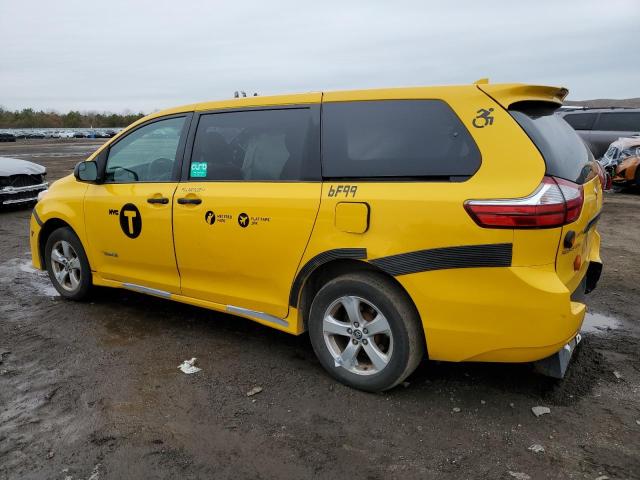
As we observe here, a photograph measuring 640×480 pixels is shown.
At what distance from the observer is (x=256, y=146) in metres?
3.73

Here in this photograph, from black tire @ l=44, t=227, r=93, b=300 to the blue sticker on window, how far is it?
160cm

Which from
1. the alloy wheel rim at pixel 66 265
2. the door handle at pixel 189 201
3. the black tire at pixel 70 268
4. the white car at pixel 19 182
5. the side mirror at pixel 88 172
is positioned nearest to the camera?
the door handle at pixel 189 201

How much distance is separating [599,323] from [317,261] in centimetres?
264

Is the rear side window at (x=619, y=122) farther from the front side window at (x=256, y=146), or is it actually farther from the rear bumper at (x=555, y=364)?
the front side window at (x=256, y=146)

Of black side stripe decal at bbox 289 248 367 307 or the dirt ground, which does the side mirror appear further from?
black side stripe decal at bbox 289 248 367 307

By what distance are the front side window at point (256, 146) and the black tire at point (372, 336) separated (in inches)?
29.7

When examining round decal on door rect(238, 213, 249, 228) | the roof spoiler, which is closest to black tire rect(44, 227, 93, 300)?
round decal on door rect(238, 213, 249, 228)

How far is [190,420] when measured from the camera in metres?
3.05

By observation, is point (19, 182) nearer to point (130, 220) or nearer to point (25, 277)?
point (25, 277)

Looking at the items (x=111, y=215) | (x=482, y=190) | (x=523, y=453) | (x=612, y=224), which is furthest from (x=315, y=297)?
(x=612, y=224)

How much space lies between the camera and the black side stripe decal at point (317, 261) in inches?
122

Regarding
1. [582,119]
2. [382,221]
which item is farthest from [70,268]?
[582,119]

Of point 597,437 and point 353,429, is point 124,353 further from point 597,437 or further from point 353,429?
point 597,437

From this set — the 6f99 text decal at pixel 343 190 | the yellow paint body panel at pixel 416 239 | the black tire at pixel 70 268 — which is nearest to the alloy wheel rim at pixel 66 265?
the black tire at pixel 70 268
